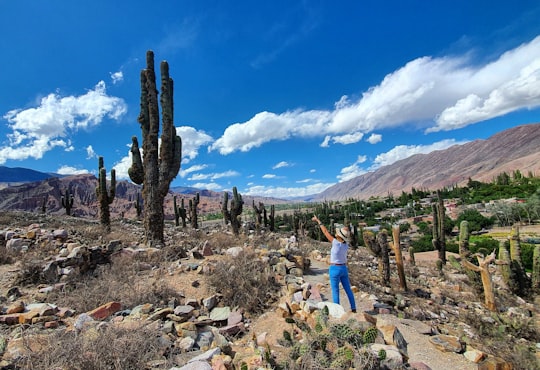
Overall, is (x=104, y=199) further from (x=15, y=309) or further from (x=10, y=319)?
(x=10, y=319)

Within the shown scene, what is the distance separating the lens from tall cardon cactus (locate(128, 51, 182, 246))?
11.7 metres

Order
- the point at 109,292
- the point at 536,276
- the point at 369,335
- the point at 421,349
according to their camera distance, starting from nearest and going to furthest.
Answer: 1. the point at 369,335
2. the point at 421,349
3. the point at 109,292
4. the point at 536,276

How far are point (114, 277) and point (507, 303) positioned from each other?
→ 43.1 ft

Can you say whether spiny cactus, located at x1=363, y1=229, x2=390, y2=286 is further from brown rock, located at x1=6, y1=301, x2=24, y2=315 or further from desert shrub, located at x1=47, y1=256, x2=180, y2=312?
brown rock, located at x1=6, y1=301, x2=24, y2=315

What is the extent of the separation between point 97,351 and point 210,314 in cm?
261

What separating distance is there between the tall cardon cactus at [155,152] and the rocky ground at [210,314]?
256 centimetres

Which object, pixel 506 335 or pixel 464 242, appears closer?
pixel 506 335

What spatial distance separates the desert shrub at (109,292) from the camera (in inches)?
222

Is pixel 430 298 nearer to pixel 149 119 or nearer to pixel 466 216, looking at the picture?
pixel 149 119

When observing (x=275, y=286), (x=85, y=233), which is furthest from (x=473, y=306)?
(x=85, y=233)

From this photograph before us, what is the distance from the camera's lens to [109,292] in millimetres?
5871

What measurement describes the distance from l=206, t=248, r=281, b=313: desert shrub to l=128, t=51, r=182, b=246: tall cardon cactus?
5448 mm

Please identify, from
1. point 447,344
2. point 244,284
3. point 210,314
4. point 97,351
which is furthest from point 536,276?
point 97,351

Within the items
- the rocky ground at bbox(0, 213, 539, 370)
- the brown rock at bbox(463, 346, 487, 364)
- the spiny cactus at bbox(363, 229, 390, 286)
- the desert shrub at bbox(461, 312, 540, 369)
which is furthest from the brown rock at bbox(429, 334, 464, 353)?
the spiny cactus at bbox(363, 229, 390, 286)
